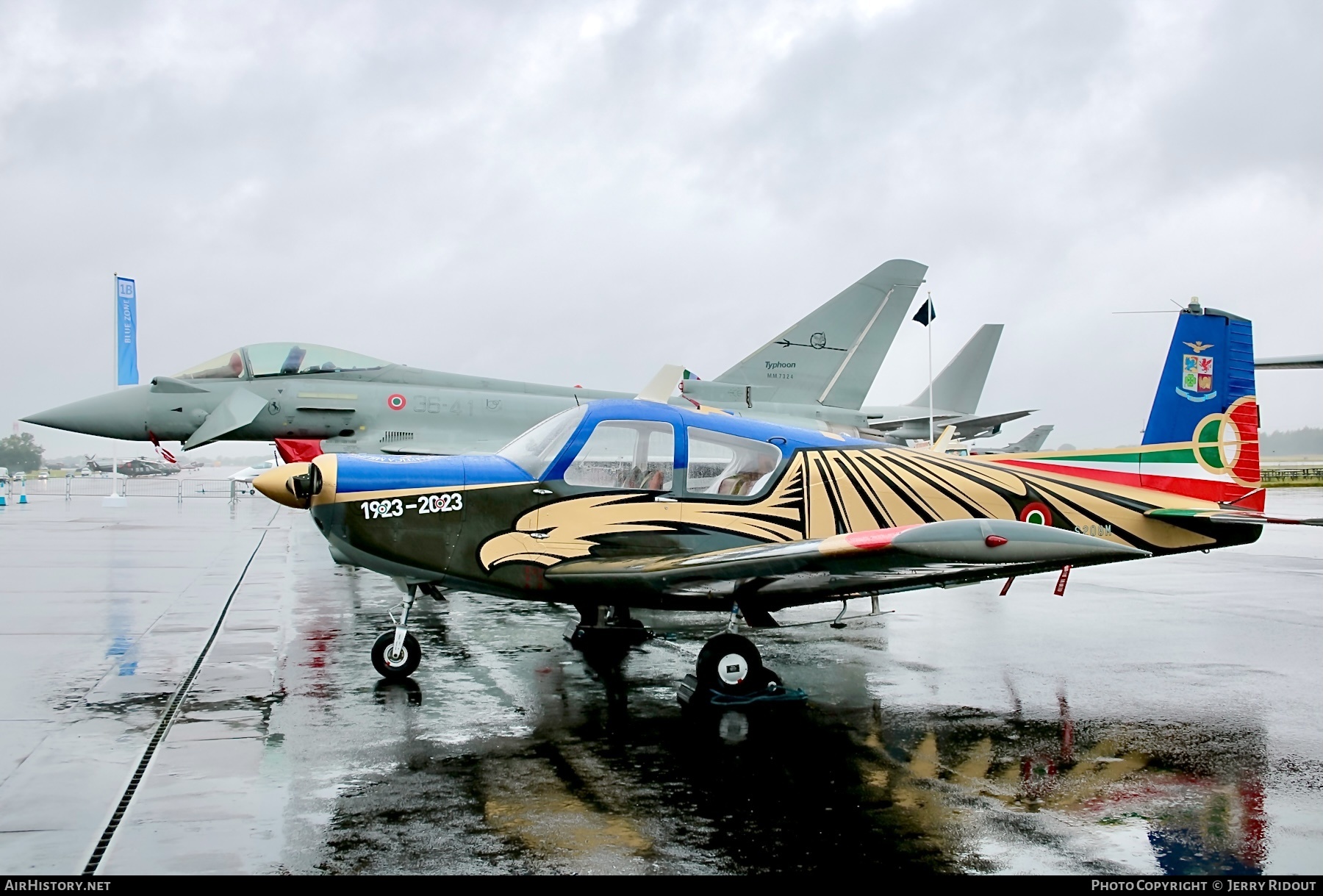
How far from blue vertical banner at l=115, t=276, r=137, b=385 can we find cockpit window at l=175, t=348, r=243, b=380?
681 inches

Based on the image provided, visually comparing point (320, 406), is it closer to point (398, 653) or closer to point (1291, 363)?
point (398, 653)

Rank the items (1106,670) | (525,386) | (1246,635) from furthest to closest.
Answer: (525,386) → (1246,635) → (1106,670)

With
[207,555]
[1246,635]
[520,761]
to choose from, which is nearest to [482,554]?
[520,761]

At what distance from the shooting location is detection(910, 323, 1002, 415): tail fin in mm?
37969

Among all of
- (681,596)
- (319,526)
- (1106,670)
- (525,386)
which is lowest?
(1106,670)

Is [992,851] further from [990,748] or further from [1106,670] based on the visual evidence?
[1106,670]

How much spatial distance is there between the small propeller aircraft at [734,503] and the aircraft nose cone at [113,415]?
992 cm

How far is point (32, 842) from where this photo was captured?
4.07 meters

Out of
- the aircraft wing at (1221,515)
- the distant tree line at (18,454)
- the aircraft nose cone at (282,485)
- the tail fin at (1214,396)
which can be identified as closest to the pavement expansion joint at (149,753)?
the aircraft nose cone at (282,485)

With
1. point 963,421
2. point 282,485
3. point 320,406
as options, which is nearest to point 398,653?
point 282,485

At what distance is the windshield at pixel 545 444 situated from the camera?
735 centimetres

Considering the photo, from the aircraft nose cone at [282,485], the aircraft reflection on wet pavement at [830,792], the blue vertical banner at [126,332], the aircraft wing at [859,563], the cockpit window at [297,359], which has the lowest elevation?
the aircraft reflection on wet pavement at [830,792]

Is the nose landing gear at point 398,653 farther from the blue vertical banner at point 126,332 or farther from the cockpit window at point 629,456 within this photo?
the blue vertical banner at point 126,332

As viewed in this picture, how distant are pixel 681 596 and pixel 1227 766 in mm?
3424
